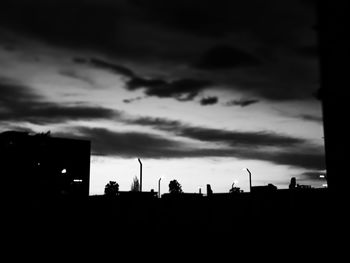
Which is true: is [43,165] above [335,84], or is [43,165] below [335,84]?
below

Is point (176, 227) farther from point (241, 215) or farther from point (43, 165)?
point (43, 165)

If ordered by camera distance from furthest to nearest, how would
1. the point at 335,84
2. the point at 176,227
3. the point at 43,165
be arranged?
1. the point at 43,165
2. the point at 335,84
3. the point at 176,227

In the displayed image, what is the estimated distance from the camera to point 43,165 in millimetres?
68688

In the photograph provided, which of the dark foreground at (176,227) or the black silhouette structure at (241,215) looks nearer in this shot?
the dark foreground at (176,227)

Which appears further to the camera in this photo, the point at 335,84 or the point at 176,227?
the point at 335,84

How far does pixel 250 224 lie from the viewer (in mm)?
20734

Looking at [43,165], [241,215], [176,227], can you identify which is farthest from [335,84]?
[43,165]

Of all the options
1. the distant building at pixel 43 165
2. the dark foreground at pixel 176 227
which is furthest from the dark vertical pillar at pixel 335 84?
the distant building at pixel 43 165

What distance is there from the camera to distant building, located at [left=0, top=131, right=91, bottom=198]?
4369 centimetres

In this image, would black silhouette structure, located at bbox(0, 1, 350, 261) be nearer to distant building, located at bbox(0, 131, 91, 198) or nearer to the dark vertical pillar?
the dark vertical pillar

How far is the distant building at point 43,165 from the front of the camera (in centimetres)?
4369

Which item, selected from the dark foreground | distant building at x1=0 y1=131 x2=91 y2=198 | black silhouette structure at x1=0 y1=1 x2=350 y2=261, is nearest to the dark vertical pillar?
black silhouette structure at x1=0 y1=1 x2=350 y2=261

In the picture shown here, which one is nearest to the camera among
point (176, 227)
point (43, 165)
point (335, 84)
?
point (176, 227)

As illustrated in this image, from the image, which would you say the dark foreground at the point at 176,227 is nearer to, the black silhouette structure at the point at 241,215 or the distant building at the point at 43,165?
the black silhouette structure at the point at 241,215
